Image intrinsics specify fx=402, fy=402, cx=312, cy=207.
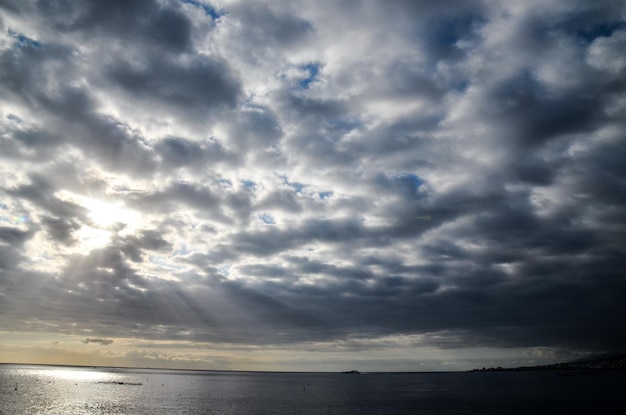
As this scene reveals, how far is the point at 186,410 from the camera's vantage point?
12600 centimetres

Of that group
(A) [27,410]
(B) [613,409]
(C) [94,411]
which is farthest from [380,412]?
(A) [27,410]

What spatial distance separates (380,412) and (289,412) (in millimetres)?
27594

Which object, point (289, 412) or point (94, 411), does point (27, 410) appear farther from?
point (289, 412)

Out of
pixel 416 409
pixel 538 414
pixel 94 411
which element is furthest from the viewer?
pixel 416 409

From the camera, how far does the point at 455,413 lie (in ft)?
384

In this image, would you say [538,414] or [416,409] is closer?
[538,414]

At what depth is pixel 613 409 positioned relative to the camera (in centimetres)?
11669

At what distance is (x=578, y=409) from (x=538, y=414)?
1855 cm

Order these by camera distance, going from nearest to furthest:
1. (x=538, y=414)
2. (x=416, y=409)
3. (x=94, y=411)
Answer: (x=538, y=414)
(x=94, y=411)
(x=416, y=409)

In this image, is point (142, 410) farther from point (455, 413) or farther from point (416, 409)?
point (455, 413)

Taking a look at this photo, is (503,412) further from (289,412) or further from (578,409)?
(289,412)

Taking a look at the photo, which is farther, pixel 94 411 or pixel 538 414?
pixel 94 411

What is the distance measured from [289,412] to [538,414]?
71146 mm

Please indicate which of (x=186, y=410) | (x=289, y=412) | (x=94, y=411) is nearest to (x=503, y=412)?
(x=289, y=412)
